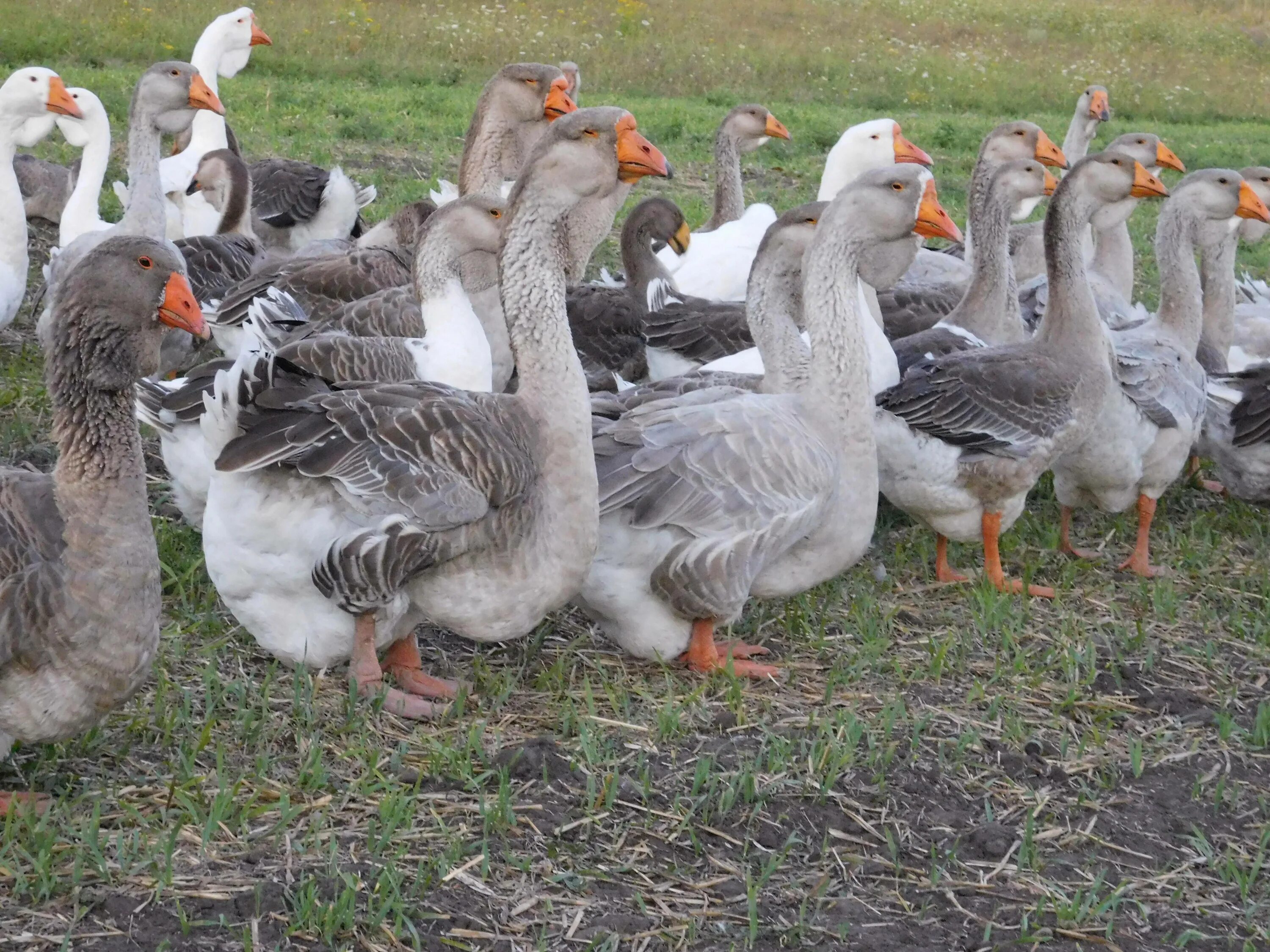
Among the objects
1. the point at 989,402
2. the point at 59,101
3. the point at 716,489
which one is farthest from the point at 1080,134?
the point at 59,101

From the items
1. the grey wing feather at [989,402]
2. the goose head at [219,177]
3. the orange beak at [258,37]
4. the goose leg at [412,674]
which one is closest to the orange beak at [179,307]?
the goose leg at [412,674]

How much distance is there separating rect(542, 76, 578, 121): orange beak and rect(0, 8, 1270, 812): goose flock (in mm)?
Result: 31

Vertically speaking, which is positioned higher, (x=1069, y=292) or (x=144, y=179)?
(x=144, y=179)

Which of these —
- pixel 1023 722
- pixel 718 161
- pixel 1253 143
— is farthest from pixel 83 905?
pixel 1253 143

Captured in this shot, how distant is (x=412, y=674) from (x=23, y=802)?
1.45 meters

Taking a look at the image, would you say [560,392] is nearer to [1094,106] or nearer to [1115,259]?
[1115,259]

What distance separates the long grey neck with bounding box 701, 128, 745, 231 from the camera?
416 inches

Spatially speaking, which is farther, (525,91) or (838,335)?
(525,91)

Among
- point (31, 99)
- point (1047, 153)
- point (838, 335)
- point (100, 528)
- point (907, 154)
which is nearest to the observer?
point (100, 528)

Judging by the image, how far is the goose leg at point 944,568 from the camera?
20.9 ft

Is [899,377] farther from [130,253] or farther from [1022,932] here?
[130,253]

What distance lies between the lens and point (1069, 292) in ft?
21.6

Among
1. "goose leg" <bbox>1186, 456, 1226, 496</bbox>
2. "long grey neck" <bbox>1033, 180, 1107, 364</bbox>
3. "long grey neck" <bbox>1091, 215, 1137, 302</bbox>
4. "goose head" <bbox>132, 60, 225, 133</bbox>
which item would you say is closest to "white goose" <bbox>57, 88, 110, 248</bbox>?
"goose head" <bbox>132, 60, 225, 133</bbox>

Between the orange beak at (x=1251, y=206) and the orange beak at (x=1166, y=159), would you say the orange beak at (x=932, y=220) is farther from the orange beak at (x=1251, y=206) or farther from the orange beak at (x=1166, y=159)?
the orange beak at (x=1166, y=159)
